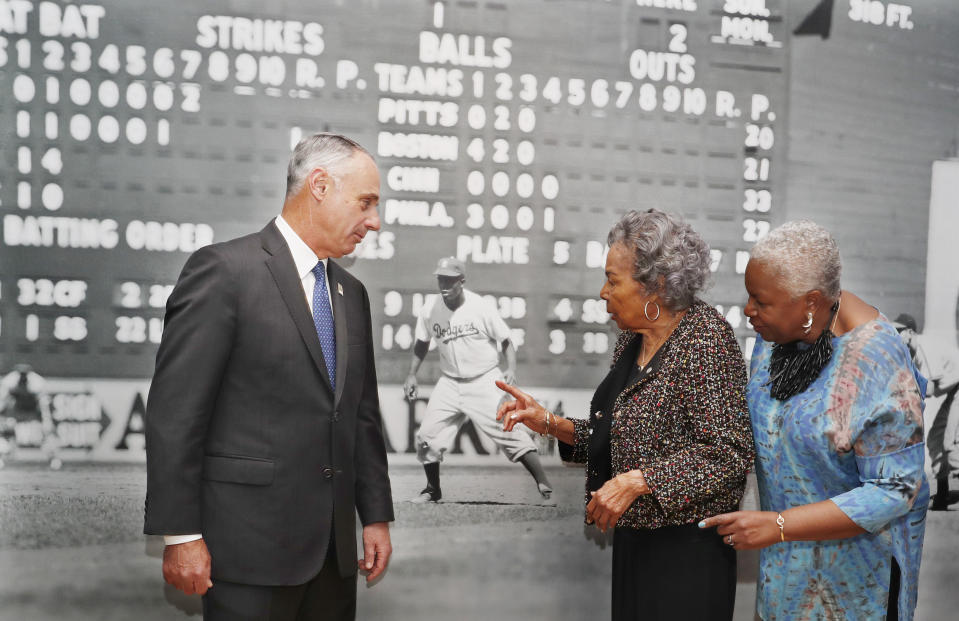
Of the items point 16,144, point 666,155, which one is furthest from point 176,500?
point 666,155

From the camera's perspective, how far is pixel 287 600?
1737mm

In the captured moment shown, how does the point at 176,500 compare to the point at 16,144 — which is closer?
the point at 176,500

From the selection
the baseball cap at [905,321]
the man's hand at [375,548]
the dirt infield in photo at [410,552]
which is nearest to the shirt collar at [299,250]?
the man's hand at [375,548]

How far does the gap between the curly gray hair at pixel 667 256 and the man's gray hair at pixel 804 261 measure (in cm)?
21

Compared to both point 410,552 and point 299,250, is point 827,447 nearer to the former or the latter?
point 299,250

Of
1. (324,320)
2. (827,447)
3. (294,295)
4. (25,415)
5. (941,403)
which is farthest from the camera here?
(941,403)

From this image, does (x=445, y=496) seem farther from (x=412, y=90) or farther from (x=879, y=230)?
(x=879, y=230)

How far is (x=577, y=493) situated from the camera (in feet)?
9.72

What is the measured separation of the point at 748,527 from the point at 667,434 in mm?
263

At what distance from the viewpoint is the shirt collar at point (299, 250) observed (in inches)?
70.4

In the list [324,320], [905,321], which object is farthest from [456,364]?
[905,321]

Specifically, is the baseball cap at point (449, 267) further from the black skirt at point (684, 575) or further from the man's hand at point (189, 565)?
the man's hand at point (189, 565)

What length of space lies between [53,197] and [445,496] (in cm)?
180

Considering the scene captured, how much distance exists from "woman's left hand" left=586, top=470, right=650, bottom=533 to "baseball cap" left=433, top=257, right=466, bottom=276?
1345mm
